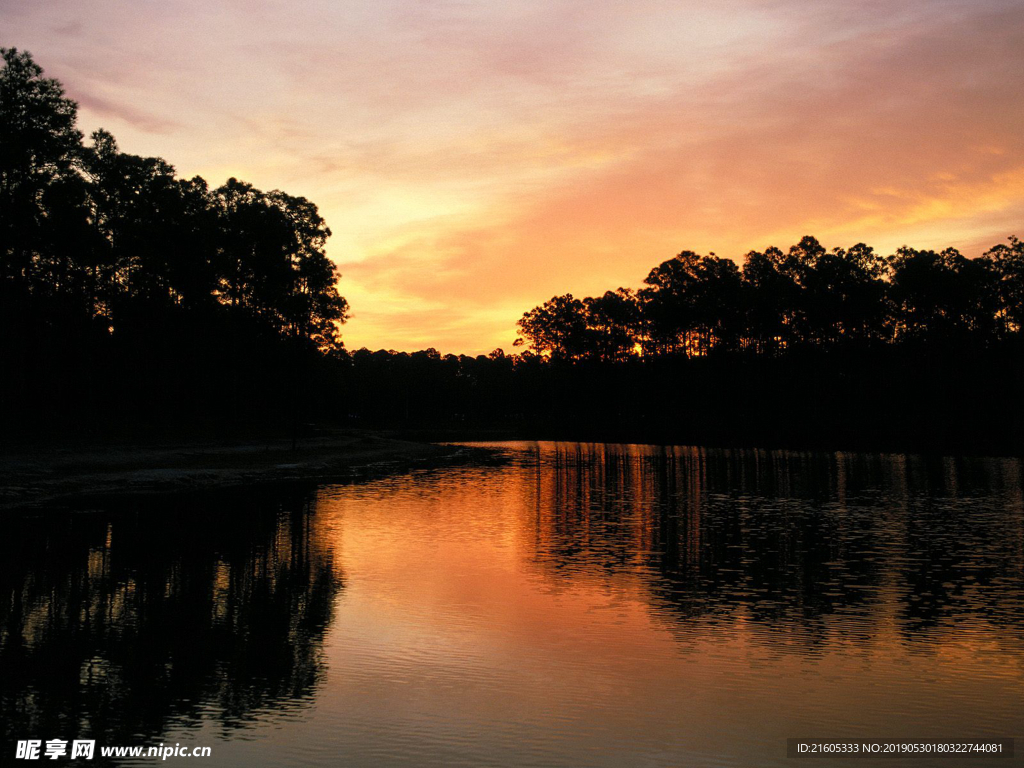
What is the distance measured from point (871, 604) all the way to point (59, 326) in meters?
58.6

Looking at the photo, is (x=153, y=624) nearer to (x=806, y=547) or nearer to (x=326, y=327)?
(x=806, y=547)

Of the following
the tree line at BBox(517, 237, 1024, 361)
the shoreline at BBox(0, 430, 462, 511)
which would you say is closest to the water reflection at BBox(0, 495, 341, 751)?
the shoreline at BBox(0, 430, 462, 511)

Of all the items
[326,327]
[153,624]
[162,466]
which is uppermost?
[326,327]

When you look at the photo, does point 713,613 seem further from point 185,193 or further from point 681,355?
point 681,355

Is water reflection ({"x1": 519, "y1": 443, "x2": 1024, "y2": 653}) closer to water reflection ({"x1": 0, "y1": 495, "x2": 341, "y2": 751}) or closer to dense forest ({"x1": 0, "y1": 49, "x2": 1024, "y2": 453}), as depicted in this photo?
water reflection ({"x1": 0, "y1": 495, "x2": 341, "y2": 751})

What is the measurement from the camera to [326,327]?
8719 centimetres

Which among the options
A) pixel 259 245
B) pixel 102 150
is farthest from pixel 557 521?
pixel 259 245

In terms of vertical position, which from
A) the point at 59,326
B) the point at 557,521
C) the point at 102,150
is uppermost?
the point at 102,150

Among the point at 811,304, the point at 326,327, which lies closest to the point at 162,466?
the point at 326,327

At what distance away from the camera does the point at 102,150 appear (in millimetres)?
62875

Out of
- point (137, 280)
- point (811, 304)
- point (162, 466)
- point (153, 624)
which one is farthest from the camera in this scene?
point (811, 304)

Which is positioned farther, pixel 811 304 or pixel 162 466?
pixel 811 304

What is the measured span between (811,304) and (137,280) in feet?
268

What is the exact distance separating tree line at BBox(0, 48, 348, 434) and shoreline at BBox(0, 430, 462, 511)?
11210 millimetres
